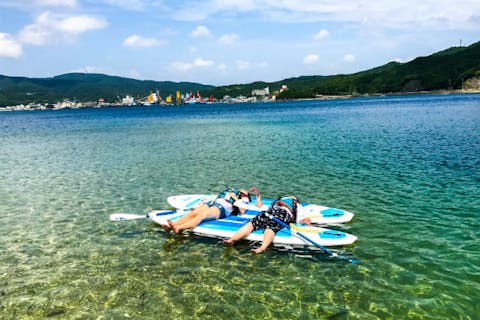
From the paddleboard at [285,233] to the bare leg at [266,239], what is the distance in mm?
246

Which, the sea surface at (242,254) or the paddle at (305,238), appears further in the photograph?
the paddle at (305,238)

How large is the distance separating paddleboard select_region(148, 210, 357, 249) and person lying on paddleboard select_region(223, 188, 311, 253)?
8.6 inches

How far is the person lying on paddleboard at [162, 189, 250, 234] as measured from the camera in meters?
14.4

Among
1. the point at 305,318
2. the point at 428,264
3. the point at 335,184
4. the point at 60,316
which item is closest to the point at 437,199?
the point at 335,184

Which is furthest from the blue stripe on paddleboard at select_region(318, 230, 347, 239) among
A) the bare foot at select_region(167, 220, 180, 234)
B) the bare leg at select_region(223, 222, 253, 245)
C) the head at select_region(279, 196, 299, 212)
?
the bare foot at select_region(167, 220, 180, 234)

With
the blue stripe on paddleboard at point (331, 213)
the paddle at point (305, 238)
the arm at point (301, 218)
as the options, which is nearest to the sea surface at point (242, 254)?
the paddle at point (305, 238)

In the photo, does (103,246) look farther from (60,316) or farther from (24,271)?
(60,316)

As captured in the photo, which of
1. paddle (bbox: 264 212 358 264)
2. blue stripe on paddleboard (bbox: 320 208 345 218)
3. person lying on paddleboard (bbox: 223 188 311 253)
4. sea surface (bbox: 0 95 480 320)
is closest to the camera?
sea surface (bbox: 0 95 480 320)

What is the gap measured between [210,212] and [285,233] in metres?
3.12

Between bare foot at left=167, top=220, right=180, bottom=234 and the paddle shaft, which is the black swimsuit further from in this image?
bare foot at left=167, top=220, right=180, bottom=234

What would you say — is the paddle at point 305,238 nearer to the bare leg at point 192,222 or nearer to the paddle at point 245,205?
the paddle at point 245,205

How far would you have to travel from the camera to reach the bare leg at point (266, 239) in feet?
41.1

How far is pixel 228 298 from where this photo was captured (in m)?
9.92

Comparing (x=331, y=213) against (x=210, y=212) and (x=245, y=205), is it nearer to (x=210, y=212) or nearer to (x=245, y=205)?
(x=245, y=205)
